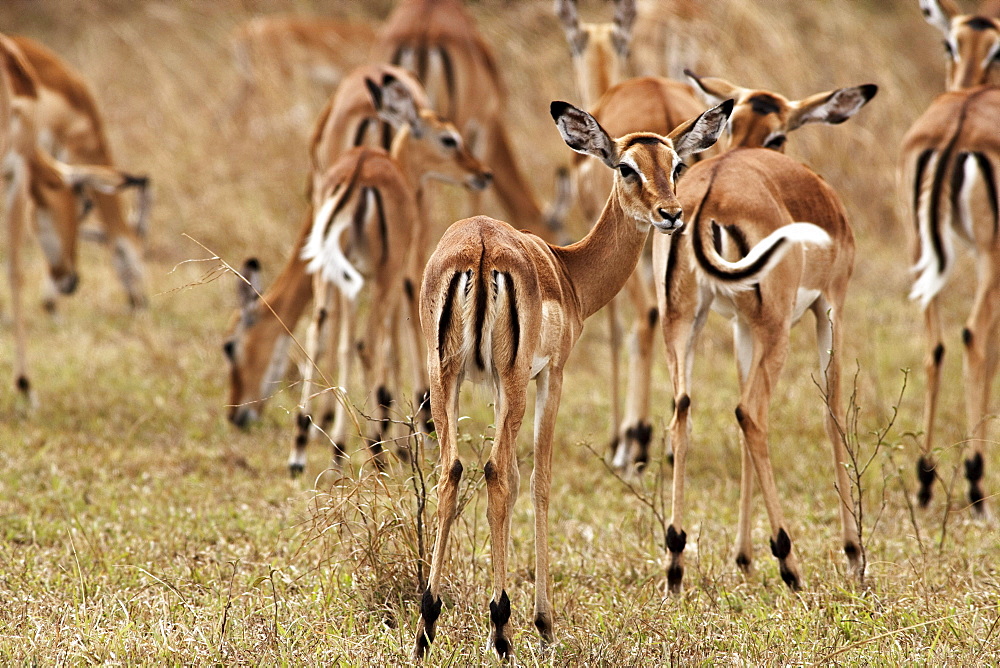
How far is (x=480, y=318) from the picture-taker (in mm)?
2881

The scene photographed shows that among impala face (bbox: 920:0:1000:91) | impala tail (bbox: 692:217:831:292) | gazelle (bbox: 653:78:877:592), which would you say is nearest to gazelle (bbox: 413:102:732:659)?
impala tail (bbox: 692:217:831:292)

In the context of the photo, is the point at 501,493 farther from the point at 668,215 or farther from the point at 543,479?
the point at 668,215

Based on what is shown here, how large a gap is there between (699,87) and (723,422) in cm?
202

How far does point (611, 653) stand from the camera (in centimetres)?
310

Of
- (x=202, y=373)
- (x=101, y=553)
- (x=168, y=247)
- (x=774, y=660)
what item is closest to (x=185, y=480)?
(x=101, y=553)

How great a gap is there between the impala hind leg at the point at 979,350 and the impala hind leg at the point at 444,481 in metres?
2.68

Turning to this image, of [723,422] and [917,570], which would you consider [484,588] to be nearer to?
[917,570]

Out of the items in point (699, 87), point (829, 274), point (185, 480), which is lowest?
point (185, 480)

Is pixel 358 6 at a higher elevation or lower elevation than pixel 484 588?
higher

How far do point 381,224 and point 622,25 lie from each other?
2.30m

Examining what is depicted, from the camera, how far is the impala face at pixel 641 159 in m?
3.07

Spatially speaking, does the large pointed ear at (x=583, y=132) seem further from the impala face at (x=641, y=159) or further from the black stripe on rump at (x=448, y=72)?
the black stripe on rump at (x=448, y=72)

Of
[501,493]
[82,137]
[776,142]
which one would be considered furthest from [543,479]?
[82,137]

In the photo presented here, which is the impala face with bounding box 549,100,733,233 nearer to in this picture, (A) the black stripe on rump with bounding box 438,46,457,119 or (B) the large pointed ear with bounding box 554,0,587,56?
(B) the large pointed ear with bounding box 554,0,587,56
